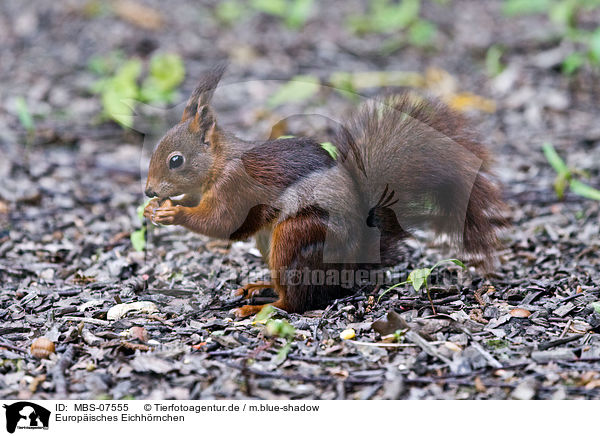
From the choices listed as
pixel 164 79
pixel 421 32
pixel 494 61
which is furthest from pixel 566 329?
pixel 421 32

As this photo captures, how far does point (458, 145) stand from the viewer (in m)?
3.22

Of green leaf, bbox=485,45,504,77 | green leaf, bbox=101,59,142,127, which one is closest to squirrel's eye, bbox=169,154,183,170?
green leaf, bbox=101,59,142,127

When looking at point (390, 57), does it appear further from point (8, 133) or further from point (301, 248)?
point (301, 248)

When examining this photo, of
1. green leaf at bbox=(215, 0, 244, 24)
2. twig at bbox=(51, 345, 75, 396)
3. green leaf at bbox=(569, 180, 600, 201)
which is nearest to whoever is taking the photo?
twig at bbox=(51, 345, 75, 396)

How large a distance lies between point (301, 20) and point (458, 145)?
192 inches

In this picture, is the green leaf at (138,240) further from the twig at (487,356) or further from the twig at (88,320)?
the twig at (487,356)

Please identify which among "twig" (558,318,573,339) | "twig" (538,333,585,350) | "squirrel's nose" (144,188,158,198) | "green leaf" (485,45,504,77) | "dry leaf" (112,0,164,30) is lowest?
"twig" (538,333,585,350)

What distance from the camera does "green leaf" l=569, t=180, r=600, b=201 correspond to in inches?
165

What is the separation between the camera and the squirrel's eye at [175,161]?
325 cm

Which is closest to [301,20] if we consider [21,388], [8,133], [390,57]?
[390,57]

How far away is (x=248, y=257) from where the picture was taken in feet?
13.1

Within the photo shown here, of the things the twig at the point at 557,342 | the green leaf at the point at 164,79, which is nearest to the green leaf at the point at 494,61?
the green leaf at the point at 164,79

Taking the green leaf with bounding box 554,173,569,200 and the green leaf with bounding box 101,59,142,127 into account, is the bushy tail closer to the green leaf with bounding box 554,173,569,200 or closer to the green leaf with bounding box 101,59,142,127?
the green leaf with bounding box 554,173,569,200

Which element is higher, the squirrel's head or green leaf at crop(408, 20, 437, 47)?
green leaf at crop(408, 20, 437, 47)
